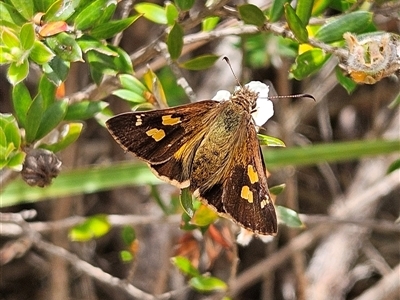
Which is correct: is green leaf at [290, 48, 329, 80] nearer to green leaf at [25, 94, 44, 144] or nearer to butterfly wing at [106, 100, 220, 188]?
butterfly wing at [106, 100, 220, 188]

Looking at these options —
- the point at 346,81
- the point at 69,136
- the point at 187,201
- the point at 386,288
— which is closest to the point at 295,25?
the point at 346,81

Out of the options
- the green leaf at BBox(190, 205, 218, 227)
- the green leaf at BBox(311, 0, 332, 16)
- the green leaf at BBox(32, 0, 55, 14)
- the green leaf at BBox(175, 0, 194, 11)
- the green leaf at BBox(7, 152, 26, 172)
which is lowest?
the green leaf at BBox(190, 205, 218, 227)

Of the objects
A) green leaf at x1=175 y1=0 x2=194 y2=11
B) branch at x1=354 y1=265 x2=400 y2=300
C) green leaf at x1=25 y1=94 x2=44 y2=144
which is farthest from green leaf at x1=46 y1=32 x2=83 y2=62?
branch at x1=354 y1=265 x2=400 y2=300

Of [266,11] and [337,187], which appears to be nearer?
[266,11]

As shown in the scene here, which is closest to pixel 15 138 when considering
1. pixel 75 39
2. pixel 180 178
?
pixel 75 39

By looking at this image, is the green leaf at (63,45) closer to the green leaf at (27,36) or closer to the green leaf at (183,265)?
the green leaf at (27,36)

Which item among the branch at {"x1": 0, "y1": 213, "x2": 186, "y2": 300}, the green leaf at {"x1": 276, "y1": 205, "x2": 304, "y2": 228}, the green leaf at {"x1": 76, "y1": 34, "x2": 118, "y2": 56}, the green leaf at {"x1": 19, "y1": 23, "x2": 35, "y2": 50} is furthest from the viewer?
the branch at {"x1": 0, "y1": 213, "x2": 186, "y2": 300}

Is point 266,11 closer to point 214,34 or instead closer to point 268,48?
point 214,34
